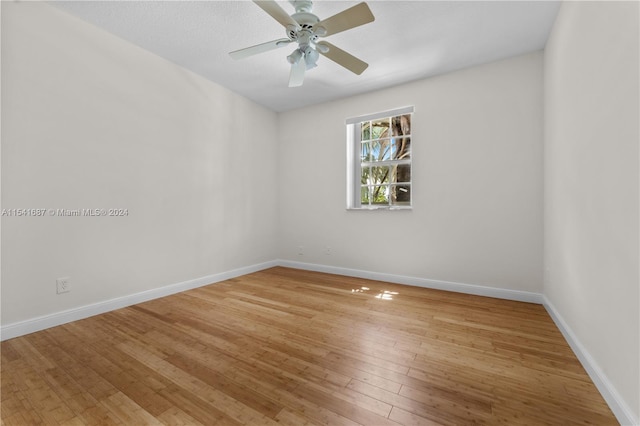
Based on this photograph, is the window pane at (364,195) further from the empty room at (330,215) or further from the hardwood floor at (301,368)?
the hardwood floor at (301,368)

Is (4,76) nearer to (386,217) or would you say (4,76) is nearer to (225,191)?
(225,191)

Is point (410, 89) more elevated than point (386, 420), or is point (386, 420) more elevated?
point (410, 89)

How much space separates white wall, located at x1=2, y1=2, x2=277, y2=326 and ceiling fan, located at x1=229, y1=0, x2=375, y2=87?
1389mm

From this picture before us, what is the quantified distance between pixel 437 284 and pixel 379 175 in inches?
67.2

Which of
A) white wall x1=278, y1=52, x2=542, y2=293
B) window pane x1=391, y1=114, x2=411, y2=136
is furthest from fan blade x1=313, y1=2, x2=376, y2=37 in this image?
window pane x1=391, y1=114, x2=411, y2=136

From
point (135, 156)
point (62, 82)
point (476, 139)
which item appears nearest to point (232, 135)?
point (135, 156)

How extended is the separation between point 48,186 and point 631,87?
12.6 feet

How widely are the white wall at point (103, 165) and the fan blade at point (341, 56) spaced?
6.62ft

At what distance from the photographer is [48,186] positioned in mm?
2242

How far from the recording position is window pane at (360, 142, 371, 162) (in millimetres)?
4082

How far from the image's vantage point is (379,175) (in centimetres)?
399

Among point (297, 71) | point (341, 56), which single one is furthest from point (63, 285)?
point (341, 56)

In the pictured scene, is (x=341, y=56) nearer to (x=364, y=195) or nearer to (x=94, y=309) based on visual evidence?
(x=364, y=195)

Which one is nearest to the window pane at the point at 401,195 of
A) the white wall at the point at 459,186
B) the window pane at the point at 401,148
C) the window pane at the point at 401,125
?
the white wall at the point at 459,186
